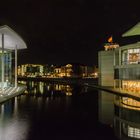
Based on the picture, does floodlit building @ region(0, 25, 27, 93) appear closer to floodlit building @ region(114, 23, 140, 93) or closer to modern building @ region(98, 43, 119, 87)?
floodlit building @ region(114, 23, 140, 93)

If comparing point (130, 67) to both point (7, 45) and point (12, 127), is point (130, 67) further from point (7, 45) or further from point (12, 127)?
point (12, 127)

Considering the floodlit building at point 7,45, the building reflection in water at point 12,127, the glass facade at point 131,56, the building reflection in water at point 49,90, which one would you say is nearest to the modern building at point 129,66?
the glass facade at point 131,56

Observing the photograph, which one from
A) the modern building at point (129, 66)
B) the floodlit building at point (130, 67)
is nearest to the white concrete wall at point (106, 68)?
the modern building at point (129, 66)

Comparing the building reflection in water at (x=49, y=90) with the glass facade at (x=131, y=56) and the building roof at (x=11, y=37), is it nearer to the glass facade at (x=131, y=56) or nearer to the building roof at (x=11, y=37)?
the building roof at (x=11, y=37)

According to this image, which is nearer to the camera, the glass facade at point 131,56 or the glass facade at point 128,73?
the glass facade at point 128,73

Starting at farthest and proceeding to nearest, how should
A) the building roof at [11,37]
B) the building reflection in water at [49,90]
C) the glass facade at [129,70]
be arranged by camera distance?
the building reflection in water at [49,90]
the glass facade at [129,70]
the building roof at [11,37]

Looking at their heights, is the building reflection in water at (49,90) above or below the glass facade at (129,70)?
below

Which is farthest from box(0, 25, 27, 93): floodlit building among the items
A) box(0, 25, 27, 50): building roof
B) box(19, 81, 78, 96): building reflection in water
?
box(19, 81, 78, 96): building reflection in water

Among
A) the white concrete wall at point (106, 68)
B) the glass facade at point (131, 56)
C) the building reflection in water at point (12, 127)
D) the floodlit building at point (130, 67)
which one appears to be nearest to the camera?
the building reflection in water at point (12, 127)

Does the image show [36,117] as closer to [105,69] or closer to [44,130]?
[44,130]

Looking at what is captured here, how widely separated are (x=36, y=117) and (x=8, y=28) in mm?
18198

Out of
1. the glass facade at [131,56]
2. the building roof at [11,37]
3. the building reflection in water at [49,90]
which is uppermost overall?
the building roof at [11,37]

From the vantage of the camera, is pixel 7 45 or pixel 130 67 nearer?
pixel 130 67

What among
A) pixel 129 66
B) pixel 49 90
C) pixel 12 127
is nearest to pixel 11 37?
pixel 49 90
